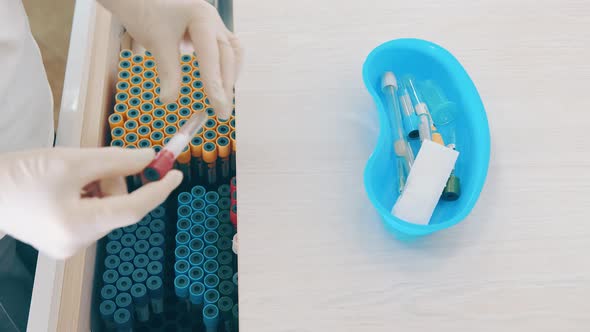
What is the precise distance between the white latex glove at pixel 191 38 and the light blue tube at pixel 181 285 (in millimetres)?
340

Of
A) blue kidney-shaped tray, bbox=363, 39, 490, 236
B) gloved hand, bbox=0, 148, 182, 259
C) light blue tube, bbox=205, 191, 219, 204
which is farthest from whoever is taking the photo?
light blue tube, bbox=205, 191, 219, 204

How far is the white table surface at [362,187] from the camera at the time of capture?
1.94ft

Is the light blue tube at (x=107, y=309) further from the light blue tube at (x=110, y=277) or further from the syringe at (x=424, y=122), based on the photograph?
the syringe at (x=424, y=122)

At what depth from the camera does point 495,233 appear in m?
0.64

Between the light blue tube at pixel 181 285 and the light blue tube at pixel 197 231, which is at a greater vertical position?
the light blue tube at pixel 197 231

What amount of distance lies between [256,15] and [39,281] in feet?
1.53

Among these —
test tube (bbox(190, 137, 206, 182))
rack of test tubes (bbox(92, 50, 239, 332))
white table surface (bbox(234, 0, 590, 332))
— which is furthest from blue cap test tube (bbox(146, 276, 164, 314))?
white table surface (bbox(234, 0, 590, 332))

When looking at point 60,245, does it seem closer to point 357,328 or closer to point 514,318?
point 357,328

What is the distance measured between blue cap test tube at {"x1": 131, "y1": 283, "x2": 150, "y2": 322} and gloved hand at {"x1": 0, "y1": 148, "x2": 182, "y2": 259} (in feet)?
1.29

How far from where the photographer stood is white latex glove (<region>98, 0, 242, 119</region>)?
656 millimetres

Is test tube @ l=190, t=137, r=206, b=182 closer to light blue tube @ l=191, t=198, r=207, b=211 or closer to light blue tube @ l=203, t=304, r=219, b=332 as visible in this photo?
light blue tube @ l=191, t=198, r=207, b=211

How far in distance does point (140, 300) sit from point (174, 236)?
0.16 metres

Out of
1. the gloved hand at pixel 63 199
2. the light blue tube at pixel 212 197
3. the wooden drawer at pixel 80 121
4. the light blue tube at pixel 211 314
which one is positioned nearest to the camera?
the gloved hand at pixel 63 199

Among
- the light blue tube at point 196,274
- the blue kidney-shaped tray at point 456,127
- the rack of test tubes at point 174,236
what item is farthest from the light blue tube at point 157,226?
the blue kidney-shaped tray at point 456,127
